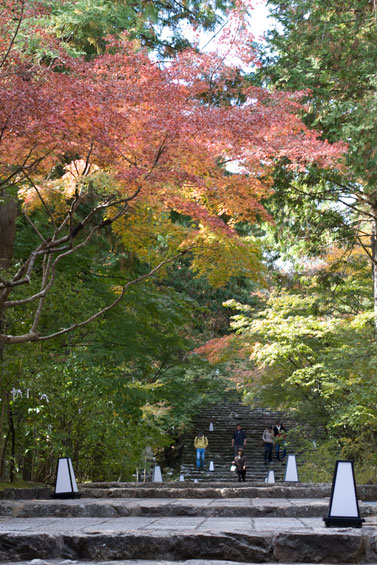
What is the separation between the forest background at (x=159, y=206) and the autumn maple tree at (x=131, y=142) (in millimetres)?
33

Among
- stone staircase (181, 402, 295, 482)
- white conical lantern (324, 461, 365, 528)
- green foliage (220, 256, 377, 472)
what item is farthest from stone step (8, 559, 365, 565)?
stone staircase (181, 402, 295, 482)

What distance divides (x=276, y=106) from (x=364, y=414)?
8.67m

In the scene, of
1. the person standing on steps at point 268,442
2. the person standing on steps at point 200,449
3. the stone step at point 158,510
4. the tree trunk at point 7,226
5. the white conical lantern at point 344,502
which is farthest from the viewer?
the person standing on steps at point 268,442

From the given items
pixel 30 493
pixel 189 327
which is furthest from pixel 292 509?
pixel 189 327

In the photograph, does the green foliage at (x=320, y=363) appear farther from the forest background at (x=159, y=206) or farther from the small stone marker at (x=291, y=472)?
the small stone marker at (x=291, y=472)

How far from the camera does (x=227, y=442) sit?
2933 cm

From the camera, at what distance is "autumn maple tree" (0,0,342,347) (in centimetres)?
813

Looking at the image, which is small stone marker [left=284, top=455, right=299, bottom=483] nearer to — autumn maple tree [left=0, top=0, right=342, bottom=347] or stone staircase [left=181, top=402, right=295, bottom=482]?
autumn maple tree [left=0, top=0, right=342, bottom=347]

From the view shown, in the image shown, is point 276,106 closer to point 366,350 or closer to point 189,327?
point 366,350

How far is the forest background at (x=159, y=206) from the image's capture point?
890 centimetres

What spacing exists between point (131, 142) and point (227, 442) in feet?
73.6

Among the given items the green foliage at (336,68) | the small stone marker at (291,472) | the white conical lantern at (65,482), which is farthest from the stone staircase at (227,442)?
the white conical lantern at (65,482)

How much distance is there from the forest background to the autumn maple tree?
0.11 feet

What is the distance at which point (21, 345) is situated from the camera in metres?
11.9
